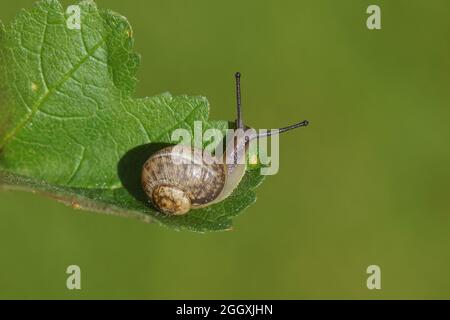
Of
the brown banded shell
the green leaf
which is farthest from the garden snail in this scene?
the green leaf

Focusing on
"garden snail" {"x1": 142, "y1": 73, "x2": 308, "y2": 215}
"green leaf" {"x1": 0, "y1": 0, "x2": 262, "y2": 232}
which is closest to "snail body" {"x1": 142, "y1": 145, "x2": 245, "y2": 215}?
"garden snail" {"x1": 142, "y1": 73, "x2": 308, "y2": 215}

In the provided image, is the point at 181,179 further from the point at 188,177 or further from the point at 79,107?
the point at 79,107

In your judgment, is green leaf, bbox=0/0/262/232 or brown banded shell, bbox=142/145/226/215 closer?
green leaf, bbox=0/0/262/232

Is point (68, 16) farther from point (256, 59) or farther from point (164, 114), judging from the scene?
point (256, 59)

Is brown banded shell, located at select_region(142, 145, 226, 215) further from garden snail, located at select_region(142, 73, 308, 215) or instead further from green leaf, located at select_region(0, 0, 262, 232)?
green leaf, located at select_region(0, 0, 262, 232)

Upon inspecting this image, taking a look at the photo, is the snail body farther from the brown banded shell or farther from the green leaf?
the green leaf

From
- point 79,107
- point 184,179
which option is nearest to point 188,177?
point 184,179

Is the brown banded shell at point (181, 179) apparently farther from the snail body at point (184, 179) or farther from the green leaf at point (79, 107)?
the green leaf at point (79, 107)
